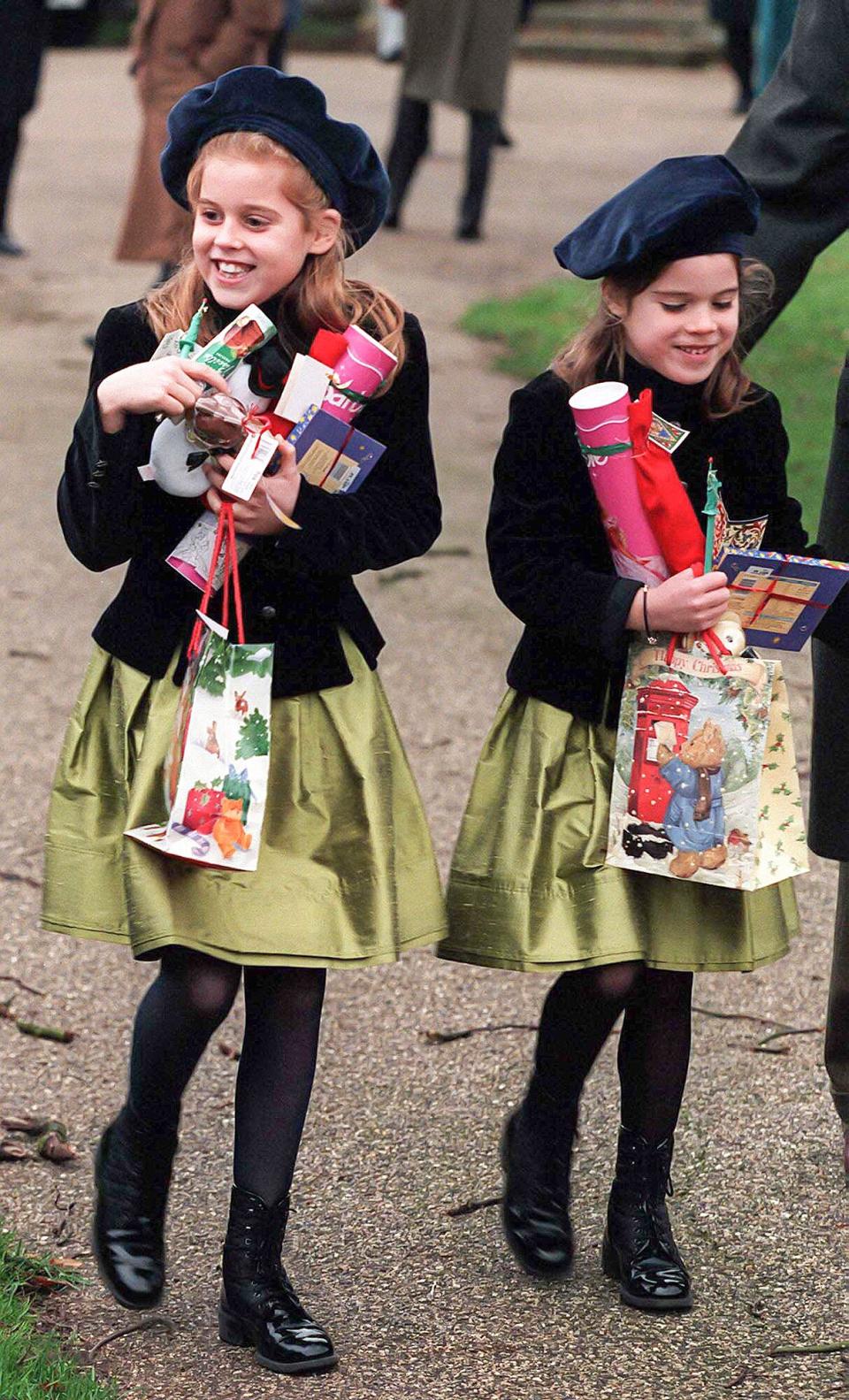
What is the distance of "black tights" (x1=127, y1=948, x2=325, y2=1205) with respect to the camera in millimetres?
2688

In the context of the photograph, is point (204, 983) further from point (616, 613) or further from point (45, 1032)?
point (45, 1032)

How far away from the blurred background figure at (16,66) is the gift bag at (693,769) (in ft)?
24.2

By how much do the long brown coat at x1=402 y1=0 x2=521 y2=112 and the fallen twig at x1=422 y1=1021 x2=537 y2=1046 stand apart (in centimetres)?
725

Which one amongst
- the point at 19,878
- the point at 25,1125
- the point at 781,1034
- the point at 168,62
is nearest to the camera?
the point at 25,1125

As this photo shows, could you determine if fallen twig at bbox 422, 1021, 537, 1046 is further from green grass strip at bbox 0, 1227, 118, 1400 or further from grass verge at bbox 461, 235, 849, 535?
grass verge at bbox 461, 235, 849, 535

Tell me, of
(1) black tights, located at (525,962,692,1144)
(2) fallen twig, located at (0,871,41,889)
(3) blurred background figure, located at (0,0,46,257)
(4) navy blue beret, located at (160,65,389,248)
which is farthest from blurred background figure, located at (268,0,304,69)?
(1) black tights, located at (525,962,692,1144)

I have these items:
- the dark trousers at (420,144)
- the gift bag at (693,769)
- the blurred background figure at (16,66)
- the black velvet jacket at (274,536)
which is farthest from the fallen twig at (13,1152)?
the dark trousers at (420,144)

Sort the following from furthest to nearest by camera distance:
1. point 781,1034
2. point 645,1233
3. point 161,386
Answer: point 781,1034 → point 645,1233 → point 161,386

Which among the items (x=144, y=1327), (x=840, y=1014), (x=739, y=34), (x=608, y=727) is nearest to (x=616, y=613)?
(x=608, y=727)

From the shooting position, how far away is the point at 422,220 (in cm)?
1115

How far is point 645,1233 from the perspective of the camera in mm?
2842

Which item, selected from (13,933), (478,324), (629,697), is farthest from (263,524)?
(478,324)

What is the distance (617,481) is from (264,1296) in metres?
1.16

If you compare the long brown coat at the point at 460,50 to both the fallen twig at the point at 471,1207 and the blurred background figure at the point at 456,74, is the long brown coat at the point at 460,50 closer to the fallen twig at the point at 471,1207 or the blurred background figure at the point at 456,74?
the blurred background figure at the point at 456,74
